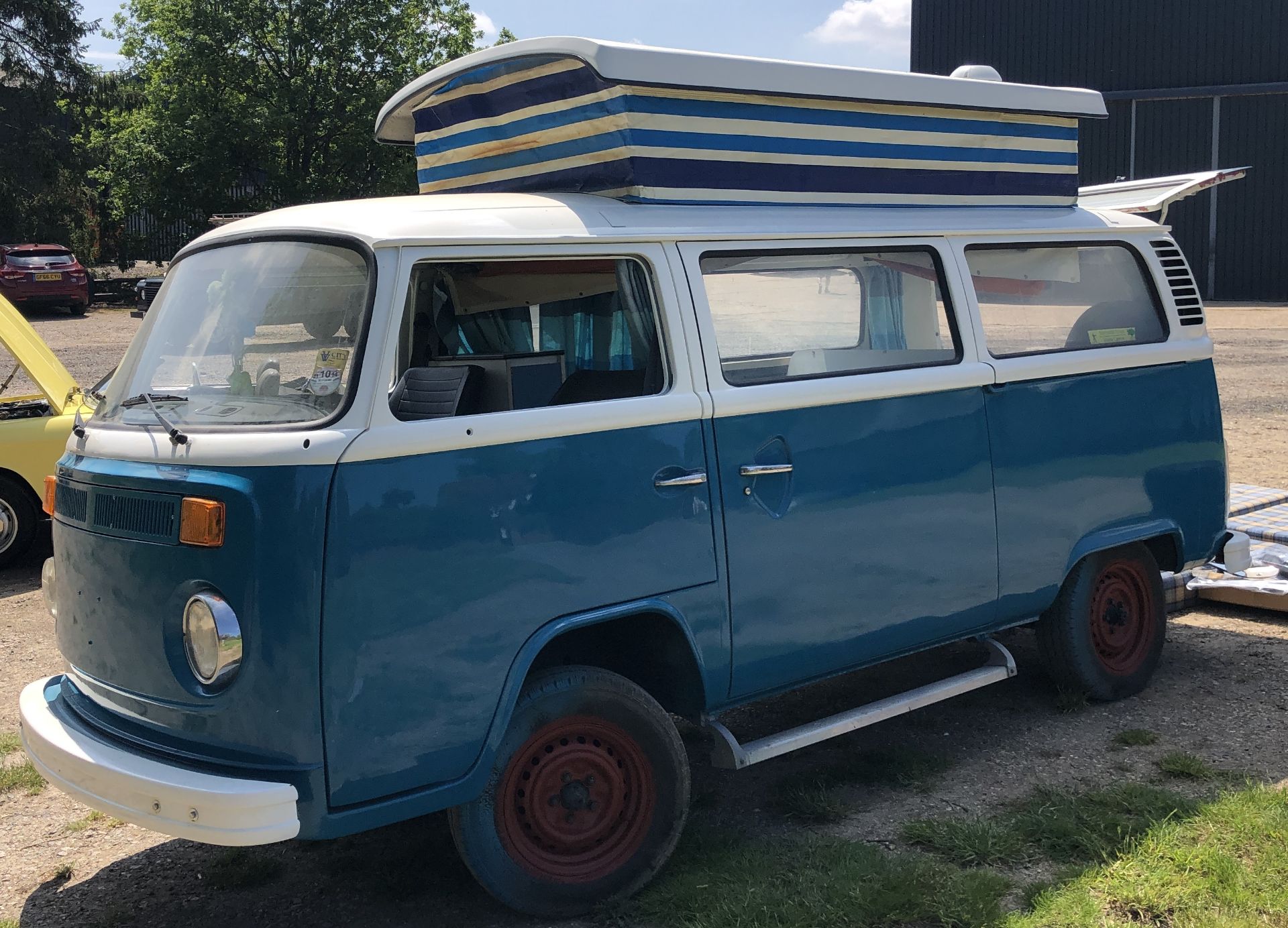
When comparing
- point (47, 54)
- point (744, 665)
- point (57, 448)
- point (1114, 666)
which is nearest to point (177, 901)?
point (744, 665)

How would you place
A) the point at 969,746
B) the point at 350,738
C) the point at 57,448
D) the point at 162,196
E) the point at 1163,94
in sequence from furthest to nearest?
the point at 162,196 → the point at 1163,94 → the point at 57,448 → the point at 969,746 → the point at 350,738

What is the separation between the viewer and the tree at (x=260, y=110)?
31.6 meters

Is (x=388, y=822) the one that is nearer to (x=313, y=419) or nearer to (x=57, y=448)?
(x=313, y=419)

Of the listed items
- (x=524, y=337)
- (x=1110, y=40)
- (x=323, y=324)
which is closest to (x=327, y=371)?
(x=323, y=324)

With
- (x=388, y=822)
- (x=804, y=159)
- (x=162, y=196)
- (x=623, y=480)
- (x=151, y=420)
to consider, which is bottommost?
(x=388, y=822)

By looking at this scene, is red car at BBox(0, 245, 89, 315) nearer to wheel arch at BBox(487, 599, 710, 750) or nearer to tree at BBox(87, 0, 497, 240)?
tree at BBox(87, 0, 497, 240)

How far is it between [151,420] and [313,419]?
2.08 feet

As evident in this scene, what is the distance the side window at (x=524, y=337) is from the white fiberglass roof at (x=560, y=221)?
107 mm

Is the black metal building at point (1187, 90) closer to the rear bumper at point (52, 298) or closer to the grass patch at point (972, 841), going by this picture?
the rear bumper at point (52, 298)

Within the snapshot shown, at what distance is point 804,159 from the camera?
4.49 m

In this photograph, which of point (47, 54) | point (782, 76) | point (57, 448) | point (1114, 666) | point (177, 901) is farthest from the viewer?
point (47, 54)

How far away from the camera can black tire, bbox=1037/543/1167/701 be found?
521cm

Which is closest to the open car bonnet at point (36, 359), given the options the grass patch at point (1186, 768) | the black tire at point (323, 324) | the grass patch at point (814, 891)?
the black tire at point (323, 324)

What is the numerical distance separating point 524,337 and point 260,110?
98.1 feet
